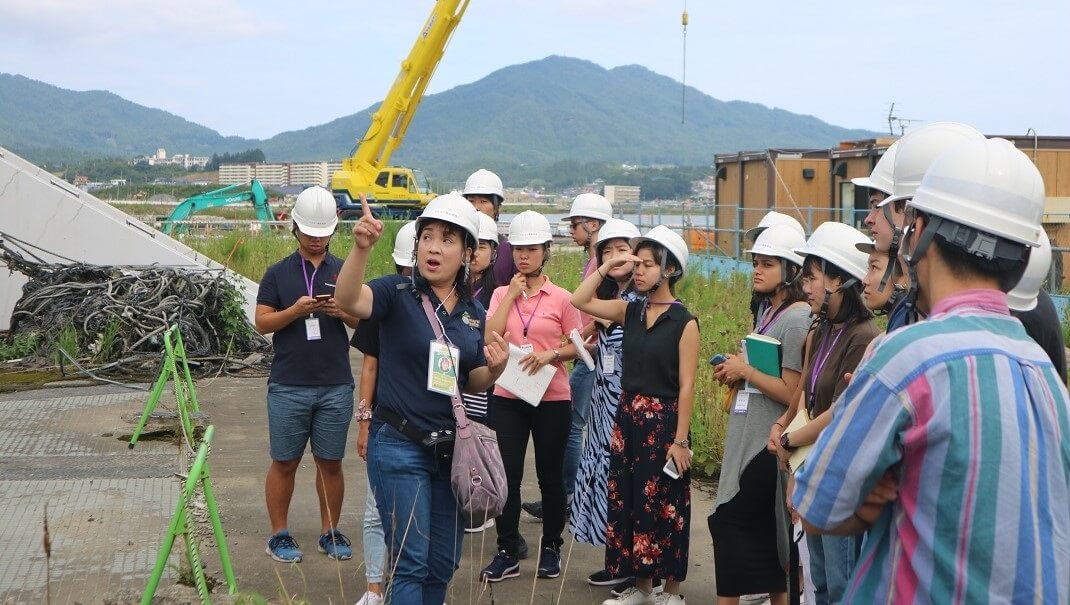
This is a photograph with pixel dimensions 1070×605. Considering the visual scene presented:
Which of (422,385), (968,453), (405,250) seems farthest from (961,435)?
(405,250)

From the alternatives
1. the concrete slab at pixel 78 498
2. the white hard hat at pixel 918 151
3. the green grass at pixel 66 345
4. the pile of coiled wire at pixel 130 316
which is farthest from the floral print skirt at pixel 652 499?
the green grass at pixel 66 345

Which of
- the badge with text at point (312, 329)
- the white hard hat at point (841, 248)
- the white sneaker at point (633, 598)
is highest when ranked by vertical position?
the white hard hat at point (841, 248)

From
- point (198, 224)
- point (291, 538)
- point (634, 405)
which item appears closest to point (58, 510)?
point (291, 538)

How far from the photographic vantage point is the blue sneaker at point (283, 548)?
6.10 meters

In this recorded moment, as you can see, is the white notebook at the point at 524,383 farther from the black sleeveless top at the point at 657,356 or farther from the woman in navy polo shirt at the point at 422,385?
the woman in navy polo shirt at the point at 422,385

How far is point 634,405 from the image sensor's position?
5.60 m

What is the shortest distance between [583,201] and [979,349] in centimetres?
536

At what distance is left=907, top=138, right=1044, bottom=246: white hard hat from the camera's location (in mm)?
2326

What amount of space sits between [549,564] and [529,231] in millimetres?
1815

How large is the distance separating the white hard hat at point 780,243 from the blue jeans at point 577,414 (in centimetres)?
182

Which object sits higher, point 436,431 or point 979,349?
point 979,349

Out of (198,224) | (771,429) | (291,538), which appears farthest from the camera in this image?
(198,224)

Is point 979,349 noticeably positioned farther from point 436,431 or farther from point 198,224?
point 198,224

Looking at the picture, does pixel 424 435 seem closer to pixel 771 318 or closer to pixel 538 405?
pixel 771 318
